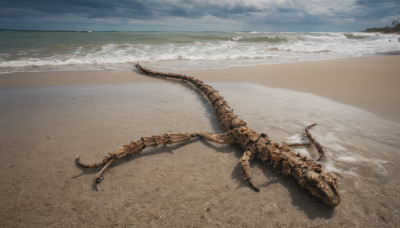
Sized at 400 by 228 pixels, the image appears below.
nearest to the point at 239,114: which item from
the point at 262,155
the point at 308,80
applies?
the point at 262,155

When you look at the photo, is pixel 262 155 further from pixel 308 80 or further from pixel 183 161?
pixel 308 80

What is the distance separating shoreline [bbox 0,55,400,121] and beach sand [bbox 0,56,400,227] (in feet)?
0.23

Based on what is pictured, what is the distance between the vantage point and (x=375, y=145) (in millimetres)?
2719

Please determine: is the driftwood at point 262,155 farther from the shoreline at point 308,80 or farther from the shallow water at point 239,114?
the shoreline at point 308,80

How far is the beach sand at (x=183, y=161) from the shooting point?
1791mm

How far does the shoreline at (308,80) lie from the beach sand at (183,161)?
2.8 inches

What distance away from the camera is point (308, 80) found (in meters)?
6.05

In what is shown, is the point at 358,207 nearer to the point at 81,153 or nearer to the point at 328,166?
the point at 328,166

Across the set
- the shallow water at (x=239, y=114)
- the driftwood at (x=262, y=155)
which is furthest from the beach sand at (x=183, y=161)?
the driftwood at (x=262, y=155)

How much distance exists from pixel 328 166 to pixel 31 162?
3.74m

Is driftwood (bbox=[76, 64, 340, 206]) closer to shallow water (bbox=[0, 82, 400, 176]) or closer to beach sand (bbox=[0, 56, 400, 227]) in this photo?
beach sand (bbox=[0, 56, 400, 227])

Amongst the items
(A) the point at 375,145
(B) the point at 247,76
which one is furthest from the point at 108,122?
(B) the point at 247,76

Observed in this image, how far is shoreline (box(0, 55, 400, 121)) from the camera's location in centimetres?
441

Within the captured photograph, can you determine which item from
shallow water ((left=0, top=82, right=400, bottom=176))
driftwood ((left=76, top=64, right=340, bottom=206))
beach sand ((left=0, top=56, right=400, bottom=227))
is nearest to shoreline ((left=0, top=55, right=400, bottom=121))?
beach sand ((left=0, top=56, right=400, bottom=227))
